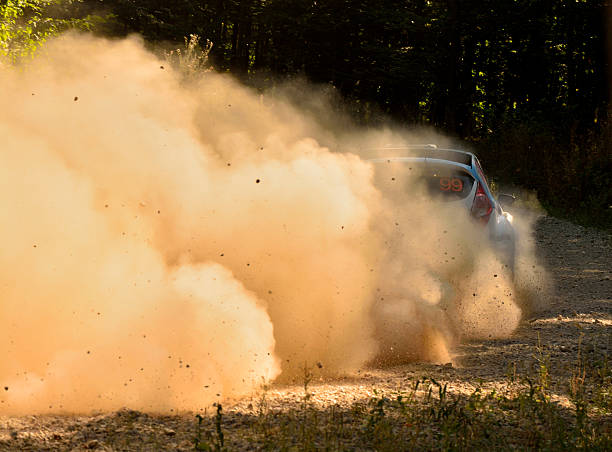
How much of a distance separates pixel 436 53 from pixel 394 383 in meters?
26.3

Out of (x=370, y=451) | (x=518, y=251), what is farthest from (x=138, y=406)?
(x=518, y=251)

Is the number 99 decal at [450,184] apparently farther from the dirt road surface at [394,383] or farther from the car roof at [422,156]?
the dirt road surface at [394,383]

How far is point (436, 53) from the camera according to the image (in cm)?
2989

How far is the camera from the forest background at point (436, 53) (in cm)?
2638

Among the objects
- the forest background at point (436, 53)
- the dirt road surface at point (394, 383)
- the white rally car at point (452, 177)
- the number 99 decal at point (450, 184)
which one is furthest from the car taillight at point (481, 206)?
the forest background at point (436, 53)

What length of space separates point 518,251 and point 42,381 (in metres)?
9.97

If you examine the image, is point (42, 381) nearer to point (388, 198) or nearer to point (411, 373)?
point (411, 373)

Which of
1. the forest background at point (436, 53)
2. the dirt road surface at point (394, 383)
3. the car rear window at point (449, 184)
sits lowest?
the dirt road surface at point (394, 383)

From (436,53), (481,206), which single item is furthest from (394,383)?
(436,53)

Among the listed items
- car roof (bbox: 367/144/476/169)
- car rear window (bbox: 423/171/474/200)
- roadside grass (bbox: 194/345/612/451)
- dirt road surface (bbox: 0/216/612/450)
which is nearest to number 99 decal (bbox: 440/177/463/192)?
car rear window (bbox: 423/171/474/200)

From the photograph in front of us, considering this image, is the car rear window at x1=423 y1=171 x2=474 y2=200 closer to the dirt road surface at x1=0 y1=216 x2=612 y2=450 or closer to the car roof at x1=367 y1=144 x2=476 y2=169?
the car roof at x1=367 y1=144 x2=476 y2=169

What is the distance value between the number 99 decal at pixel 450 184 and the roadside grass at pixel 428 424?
9.15ft

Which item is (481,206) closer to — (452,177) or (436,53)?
(452,177)

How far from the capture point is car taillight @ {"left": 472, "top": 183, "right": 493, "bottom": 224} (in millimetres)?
7727
